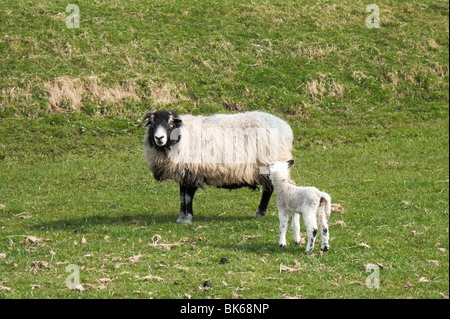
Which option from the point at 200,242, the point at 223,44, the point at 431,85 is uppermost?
the point at 223,44

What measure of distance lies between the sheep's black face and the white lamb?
9.64 ft

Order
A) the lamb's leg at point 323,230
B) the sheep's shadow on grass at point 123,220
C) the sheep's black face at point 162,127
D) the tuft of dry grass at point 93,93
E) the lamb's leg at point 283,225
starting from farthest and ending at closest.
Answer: the tuft of dry grass at point 93,93, the sheep's shadow on grass at point 123,220, the sheep's black face at point 162,127, the lamb's leg at point 283,225, the lamb's leg at point 323,230

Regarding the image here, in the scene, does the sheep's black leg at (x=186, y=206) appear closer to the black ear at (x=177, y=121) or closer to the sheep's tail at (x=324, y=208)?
the black ear at (x=177, y=121)

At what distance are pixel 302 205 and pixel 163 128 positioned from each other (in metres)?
4.09

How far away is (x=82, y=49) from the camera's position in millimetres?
24594

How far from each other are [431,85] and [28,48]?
54.8 feet

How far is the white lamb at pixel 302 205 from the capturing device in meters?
9.83

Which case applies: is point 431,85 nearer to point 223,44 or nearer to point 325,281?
point 223,44

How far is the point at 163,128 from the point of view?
1274cm

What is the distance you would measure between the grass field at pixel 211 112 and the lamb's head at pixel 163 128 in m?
1.78

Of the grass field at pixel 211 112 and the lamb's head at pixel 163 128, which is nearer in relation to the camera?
the grass field at pixel 211 112

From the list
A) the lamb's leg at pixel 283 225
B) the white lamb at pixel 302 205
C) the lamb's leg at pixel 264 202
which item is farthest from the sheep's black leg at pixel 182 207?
the lamb's leg at pixel 283 225
